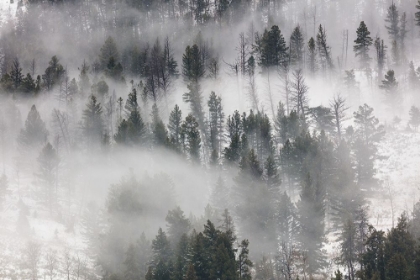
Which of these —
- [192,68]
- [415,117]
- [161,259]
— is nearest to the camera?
[161,259]

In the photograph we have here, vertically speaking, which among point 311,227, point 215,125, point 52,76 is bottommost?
point 311,227

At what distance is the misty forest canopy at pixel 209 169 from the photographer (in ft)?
130

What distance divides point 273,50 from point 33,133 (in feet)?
134

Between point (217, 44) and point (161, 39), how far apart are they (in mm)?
15768

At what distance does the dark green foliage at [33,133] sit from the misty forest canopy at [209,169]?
0.26m

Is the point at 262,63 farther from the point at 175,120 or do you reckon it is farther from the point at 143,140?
the point at 143,140

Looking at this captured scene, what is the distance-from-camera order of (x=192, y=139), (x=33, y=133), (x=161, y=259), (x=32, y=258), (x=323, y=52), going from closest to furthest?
(x=161, y=259), (x=32, y=258), (x=192, y=139), (x=33, y=133), (x=323, y=52)

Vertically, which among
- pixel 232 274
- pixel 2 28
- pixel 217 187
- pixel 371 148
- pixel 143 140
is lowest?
pixel 232 274

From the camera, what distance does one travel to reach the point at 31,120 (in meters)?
63.1

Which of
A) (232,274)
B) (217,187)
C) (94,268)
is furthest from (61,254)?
(232,274)

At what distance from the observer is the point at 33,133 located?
62594 mm

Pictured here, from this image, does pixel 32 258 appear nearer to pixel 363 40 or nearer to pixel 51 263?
pixel 51 263

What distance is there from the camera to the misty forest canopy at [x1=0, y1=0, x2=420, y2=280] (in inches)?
1565

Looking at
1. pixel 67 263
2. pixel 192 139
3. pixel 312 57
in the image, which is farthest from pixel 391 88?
pixel 67 263
